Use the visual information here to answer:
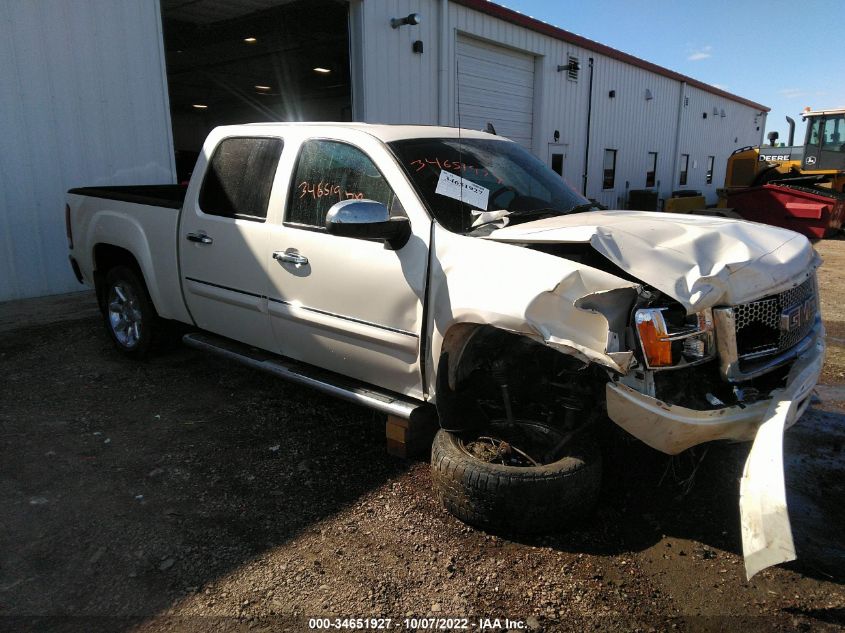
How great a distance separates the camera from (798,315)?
10.0ft

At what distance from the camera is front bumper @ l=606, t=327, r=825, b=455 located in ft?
8.30

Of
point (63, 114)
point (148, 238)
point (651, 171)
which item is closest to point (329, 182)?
point (148, 238)

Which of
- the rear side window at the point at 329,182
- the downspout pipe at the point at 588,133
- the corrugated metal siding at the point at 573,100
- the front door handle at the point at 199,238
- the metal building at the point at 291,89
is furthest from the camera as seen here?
the downspout pipe at the point at 588,133

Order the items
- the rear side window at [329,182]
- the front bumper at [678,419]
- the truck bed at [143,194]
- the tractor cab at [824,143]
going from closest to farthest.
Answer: the front bumper at [678,419] → the rear side window at [329,182] → the truck bed at [143,194] → the tractor cab at [824,143]

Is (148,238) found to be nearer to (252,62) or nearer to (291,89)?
(252,62)

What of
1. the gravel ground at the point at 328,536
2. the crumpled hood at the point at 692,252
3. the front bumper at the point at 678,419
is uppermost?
the crumpled hood at the point at 692,252

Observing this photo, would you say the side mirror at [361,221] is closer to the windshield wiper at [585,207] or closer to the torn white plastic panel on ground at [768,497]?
the windshield wiper at [585,207]

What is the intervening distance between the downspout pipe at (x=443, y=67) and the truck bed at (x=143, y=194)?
6738mm

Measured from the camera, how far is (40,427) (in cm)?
418

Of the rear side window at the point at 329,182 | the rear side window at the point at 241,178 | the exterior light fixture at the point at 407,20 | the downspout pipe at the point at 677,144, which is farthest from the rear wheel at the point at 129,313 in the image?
the downspout pipe at the point at 677,144

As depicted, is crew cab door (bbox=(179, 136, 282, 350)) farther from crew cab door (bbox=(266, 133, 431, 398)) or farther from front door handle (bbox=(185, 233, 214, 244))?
crew cab door (bbox=(266, 133, 431, 398))

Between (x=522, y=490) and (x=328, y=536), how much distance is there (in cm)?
97

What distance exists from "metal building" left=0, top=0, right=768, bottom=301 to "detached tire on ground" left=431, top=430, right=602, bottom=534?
321cm

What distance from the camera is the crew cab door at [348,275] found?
3211 mm
